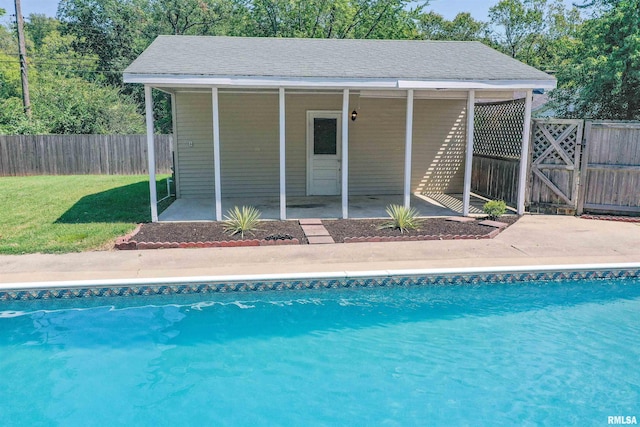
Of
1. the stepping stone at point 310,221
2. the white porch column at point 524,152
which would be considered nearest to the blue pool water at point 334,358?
the stepping stone at point 310,221

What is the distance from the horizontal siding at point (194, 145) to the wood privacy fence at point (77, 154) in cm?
704

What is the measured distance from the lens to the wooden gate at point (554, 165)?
382 inches

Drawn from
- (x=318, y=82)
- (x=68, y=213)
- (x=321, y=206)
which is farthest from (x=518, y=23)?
(x=68, y=213)

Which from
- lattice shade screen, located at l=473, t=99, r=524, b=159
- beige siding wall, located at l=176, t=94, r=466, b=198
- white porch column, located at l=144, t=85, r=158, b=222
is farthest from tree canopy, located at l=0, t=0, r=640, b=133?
white porch column, located at l=144, t=85, r=158, b=222

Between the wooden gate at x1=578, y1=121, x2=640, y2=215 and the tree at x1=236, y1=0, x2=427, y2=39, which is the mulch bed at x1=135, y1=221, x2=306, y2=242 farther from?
the tree at x1=236, y1=0, x2=427, y2=39

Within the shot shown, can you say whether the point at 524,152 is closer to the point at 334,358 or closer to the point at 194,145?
the point at 334,358

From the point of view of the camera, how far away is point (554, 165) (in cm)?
984

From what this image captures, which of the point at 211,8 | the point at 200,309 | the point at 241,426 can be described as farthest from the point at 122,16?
the point at 241,426

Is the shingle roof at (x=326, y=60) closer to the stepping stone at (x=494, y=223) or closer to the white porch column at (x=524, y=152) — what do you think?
the white porch column at (x=524, y=152)

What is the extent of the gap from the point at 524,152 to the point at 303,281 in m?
5.80

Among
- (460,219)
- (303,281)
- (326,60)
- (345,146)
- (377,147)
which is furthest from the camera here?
(377,147)

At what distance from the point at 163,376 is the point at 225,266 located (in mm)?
1987

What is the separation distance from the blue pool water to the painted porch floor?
375cm

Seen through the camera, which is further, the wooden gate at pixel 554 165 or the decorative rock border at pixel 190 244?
the wooden gate at pixel 554 165
